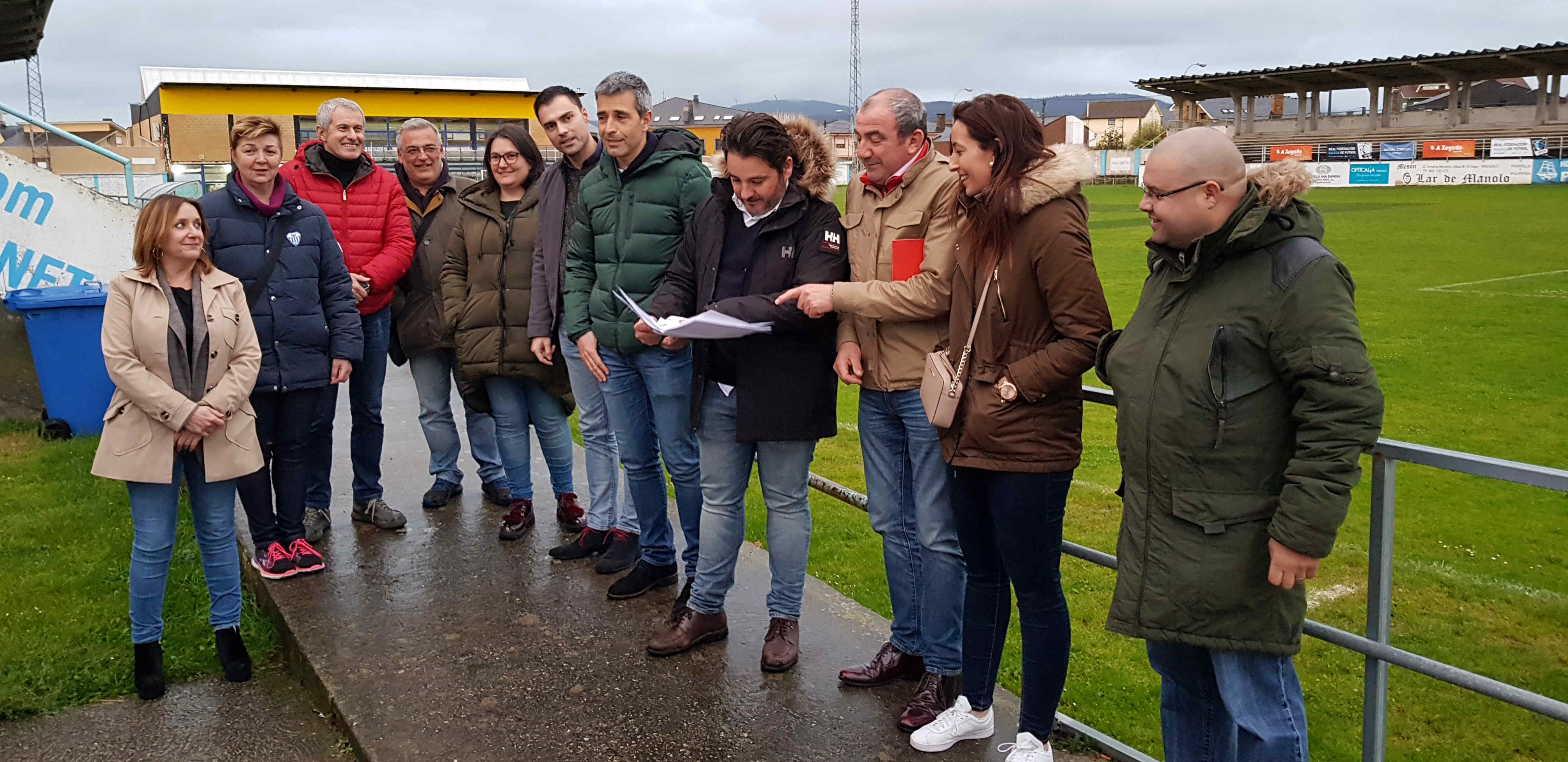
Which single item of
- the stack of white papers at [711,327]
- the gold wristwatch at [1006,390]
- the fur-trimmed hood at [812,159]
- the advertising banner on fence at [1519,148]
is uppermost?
the advertising banner on fence at [1519,148]

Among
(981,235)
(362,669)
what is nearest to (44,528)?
(362,669)

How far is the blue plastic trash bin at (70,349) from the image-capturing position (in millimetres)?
7480

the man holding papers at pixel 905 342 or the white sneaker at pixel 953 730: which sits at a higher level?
the man holding papers at pixel 905 342

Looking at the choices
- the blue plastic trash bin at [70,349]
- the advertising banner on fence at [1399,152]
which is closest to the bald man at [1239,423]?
the blue plastic trash bin at [70,349]

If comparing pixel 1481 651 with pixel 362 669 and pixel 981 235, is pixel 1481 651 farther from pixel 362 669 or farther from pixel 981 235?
pixel 362 669

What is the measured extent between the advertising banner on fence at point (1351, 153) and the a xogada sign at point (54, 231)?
5393 centimetres

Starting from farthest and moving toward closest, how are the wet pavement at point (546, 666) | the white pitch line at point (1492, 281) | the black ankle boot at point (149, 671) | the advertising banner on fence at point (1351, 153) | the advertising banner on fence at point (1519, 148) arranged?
the advertising banner on fence at point (1351, 153), the advertising banner on fence at point (1519, 148), the white pitch line at point (1492, 281), the black ankle boot at point (149, 671), the wet pavement at point (546, 666)

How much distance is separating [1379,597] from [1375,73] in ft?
219

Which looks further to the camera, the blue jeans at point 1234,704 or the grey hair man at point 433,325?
the grey hair man at point 433,325

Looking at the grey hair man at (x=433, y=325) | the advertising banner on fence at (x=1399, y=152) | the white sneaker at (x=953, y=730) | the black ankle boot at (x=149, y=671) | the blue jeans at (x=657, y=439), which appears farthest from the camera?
the advertising banner on fence at (x=1399, y=152)

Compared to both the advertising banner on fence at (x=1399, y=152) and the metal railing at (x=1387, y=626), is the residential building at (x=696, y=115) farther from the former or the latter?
the metal railing at (x=1387, y=626)

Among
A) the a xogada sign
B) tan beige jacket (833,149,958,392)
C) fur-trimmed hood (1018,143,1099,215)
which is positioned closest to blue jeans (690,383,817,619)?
tan beige jacket (833,149,958,392)

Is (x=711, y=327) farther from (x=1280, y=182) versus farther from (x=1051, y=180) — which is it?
(x=1280, y=182)

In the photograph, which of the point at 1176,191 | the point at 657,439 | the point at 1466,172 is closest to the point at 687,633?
the point at 657,439
